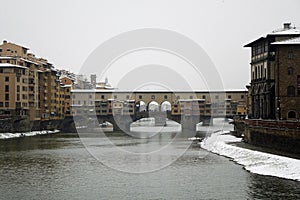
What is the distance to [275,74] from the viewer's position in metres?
48.2

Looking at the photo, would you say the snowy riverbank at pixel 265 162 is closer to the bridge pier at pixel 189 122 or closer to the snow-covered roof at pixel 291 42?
the snow-covered roof at pixel 291 42

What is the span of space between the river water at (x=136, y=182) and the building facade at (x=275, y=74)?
15141 millimetres

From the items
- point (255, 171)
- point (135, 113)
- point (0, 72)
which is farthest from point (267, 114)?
point (135, 113)

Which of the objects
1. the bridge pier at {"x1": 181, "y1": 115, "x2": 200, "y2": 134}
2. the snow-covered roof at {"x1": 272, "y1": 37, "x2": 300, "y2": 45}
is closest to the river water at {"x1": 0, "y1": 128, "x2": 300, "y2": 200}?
the snow-covered roof at {"x1": 272, "y1": 37, "x2": 300, "y2": 45}

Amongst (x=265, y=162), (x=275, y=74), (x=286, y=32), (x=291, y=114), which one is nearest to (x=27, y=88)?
(x=286, y=32)

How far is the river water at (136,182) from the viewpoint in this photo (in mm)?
22891

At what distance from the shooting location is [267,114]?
52875 millimetres

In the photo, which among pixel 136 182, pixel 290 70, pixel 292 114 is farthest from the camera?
pixel 292 114

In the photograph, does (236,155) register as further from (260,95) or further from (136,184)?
(260,95)

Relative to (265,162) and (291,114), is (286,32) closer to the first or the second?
(291,114)

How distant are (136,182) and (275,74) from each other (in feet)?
87.7

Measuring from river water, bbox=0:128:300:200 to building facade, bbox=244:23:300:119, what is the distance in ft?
49.7

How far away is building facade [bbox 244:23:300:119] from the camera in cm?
4703

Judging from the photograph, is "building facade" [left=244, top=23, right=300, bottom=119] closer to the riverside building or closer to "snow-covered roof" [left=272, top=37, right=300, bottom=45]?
"snow-covered roof" [left=272, top=37, right=300, bottom=45]
